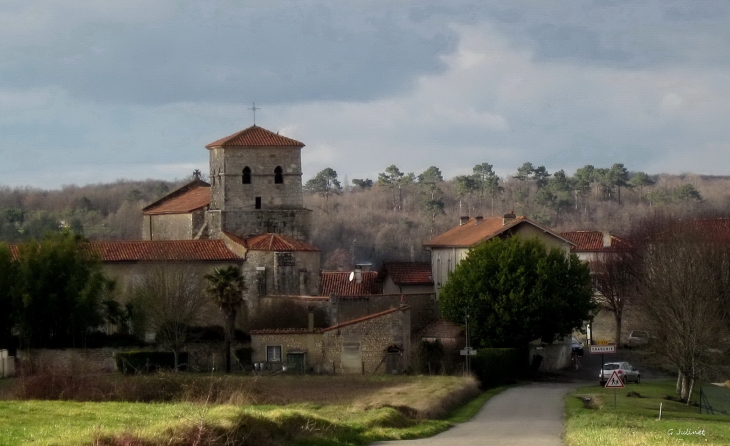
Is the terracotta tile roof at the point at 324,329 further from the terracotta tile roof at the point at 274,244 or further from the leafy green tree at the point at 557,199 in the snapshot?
the leafy green tree at the point at 557,199

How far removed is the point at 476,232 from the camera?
65938 millimetres

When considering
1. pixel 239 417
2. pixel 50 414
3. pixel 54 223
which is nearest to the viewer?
pixel 239 417

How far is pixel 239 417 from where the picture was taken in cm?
2159

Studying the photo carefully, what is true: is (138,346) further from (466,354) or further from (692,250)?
(692,250)

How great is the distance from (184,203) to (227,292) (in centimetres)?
1634

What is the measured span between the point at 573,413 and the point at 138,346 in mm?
23008

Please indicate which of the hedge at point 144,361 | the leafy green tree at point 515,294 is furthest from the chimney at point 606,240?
the hedge at point 144,361

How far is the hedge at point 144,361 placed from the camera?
48375 millimetres

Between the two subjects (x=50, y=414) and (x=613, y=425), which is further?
(x=613, y=425)

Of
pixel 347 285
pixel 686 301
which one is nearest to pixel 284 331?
pixel 347 285

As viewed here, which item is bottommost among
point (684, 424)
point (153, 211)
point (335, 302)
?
point (684, 424)

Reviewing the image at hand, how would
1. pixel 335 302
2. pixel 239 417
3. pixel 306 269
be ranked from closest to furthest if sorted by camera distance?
1. pixel 239 417
2. pixel 335 302
3. pixel 306 269

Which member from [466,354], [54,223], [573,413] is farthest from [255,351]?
[54,223]

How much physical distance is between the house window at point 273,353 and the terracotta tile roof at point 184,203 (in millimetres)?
16482
